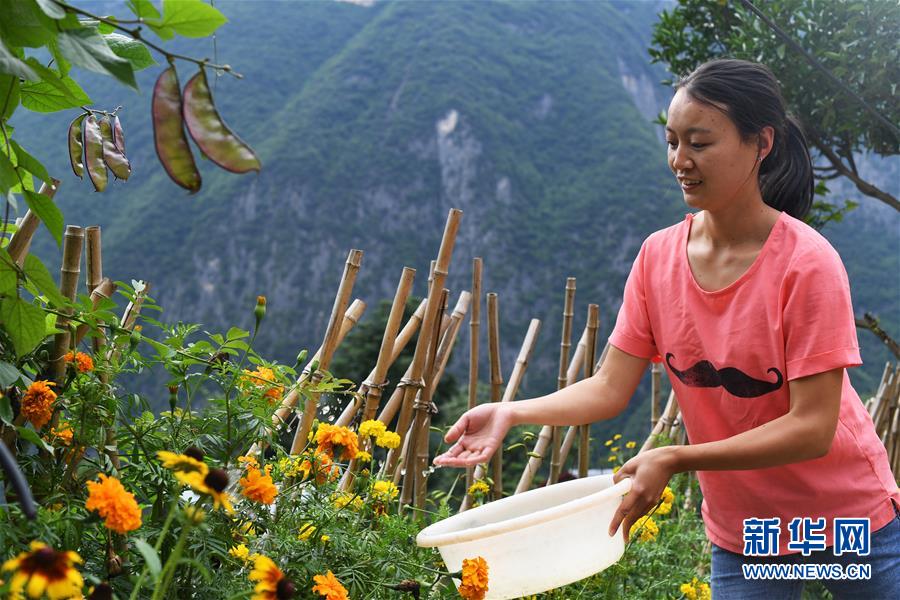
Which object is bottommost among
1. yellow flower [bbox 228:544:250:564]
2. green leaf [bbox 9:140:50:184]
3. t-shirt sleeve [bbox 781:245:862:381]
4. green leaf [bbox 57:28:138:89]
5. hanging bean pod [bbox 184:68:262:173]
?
yellow flower [bbox 228:544:250:564]

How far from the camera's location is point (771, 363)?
109cm

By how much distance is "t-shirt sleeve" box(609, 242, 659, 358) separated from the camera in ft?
4.23

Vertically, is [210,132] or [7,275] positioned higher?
[210,132]

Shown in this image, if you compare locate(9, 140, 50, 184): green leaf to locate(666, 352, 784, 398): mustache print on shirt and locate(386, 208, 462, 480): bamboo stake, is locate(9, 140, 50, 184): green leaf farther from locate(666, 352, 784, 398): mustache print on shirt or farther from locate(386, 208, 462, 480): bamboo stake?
locate(386, 208, 462, 480): bamboo stake

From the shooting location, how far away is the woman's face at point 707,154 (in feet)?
3.59

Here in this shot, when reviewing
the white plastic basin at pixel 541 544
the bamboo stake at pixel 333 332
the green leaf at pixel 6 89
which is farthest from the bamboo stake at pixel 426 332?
the green leaf at pixel 6 89

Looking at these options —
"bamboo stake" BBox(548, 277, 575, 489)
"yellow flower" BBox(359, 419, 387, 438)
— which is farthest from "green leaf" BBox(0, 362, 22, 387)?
"bamboo stake" BBox(548, 277, 575, 489)

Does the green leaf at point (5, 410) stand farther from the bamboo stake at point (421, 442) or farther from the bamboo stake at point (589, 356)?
the bamboo stake at point (589, 356)

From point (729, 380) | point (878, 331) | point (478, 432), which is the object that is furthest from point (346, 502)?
point (878, 331)

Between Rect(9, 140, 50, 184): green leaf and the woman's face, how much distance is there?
0.72 meters

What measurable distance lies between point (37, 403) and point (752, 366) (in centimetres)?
84

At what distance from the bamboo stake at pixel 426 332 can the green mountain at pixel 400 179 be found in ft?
77.9

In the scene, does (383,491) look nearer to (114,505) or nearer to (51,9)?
(114,505)

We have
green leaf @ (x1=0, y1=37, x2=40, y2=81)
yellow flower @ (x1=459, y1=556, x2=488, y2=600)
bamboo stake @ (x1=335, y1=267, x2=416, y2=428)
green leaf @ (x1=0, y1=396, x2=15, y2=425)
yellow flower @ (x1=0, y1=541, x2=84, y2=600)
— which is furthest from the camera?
bamboo stake @ (x1=335, y1=267, x2=416, y2=428)
